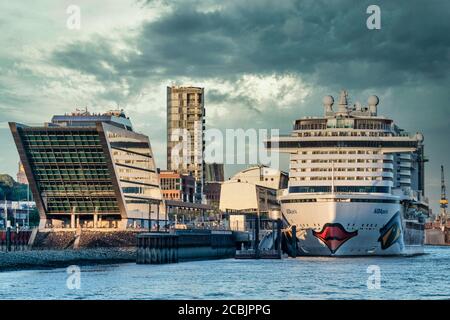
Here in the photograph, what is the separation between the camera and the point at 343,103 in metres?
122

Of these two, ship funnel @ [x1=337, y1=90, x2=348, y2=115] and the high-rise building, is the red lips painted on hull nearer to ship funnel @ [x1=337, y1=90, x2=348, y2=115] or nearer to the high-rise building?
ship funnel @ [x1=337, y1=90, x2=348, y2=115]

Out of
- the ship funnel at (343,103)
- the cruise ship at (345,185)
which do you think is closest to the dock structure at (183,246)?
the cruise ship at (345,185)

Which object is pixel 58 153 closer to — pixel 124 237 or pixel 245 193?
pixel 124 237

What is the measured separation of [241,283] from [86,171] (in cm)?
6705

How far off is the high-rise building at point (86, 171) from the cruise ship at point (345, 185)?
90.3 feet

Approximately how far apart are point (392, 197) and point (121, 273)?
3501cm

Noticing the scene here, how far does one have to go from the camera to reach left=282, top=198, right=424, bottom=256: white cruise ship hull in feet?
355

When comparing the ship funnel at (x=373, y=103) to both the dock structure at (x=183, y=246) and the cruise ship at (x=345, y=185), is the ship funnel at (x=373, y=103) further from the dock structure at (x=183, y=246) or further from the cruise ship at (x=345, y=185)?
the dock structure at (x=183, y=246)

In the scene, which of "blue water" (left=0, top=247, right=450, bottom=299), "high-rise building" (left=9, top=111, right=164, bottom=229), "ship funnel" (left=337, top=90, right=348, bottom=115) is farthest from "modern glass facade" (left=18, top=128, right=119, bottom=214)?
"blue water" (left=0, top=247, right=450, bottom=299)

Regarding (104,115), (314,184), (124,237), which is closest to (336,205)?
(314,184)

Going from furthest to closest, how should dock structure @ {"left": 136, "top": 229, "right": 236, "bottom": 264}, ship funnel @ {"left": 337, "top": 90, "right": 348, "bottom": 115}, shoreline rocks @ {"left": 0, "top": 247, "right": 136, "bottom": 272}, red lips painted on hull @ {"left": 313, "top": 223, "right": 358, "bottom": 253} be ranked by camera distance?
ship funnel @ {"left": 337, "top": 90, "right": 348, "bottom": 115}, dock structure @ {"left": 136, "top": 229, "right": 236, "bottom": 264}, red lips painted on hull @ {"left": 313, "top": 223, "right": 358, "bottom": 253}, shoreline rocks @ {"left": 0, "top": 247, "right": 136, "bottom": 272}

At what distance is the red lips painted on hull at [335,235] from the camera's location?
4254 inches

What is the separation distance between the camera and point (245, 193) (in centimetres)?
19675

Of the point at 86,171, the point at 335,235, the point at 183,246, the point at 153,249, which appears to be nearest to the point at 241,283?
the point at 335,235
